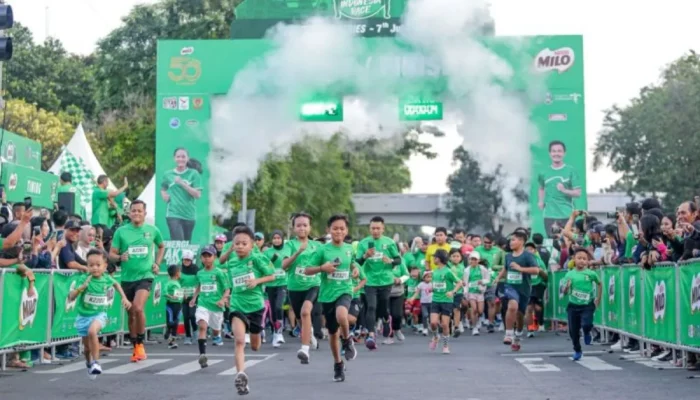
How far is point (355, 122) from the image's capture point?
103ft

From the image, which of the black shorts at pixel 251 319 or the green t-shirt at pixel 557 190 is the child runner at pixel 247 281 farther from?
the green t-shirt at pixel 557 190

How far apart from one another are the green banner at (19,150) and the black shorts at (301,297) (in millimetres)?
13994

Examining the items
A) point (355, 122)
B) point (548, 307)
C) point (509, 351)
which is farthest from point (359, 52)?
point (509, 351)

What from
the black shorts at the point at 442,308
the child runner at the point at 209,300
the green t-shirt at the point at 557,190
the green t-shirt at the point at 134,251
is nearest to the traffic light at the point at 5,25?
the child runner at the point at 209,300

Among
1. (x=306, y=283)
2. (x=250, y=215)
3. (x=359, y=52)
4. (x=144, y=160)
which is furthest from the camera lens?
(x=144, y=160)

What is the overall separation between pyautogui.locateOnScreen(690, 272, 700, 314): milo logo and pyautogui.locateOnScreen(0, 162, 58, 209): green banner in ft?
44.6

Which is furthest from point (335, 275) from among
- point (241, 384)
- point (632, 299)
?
point (632, 299)

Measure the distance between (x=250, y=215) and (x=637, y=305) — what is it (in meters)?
17.0

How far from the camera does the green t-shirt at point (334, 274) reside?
13953mm

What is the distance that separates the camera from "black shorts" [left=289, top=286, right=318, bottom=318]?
15.6 metres

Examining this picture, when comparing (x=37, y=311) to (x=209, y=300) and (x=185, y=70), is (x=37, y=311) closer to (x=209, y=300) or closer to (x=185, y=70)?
(x=209, y=300)

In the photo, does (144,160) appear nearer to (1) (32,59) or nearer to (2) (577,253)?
(1) (32,59)

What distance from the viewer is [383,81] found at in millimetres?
29672

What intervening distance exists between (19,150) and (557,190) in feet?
42.9
